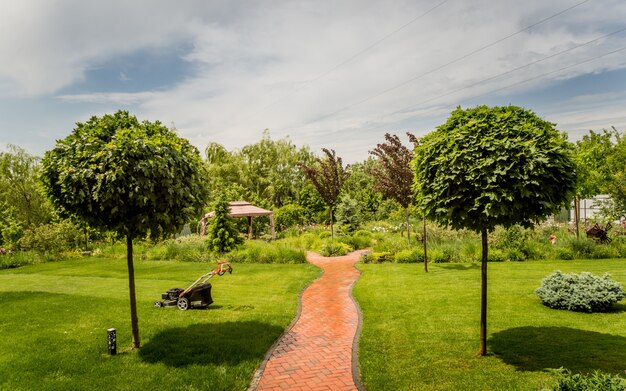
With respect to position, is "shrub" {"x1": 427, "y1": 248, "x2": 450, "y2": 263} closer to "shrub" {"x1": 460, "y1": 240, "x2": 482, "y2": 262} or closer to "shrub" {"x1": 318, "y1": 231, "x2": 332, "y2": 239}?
"shrub" {"x1": 460, "y1": 240, "x2": 482, "y2": 262}

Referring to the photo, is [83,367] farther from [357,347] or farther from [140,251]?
[140,251]

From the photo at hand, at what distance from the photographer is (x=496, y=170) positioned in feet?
19.4

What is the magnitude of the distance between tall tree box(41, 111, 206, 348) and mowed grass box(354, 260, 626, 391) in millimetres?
4633

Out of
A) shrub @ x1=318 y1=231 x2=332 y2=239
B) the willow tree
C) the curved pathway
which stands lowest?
the curved pathway

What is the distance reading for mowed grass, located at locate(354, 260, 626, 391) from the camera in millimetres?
6250

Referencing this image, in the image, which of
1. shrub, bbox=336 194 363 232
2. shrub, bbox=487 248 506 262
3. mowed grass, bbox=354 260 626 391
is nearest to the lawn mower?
mowed grass, bbox=354 260 626 391

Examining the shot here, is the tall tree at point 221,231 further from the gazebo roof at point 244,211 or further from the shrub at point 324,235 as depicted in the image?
the shrub at point 324,235

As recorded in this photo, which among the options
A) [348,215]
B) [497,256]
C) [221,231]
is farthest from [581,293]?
[348,215]

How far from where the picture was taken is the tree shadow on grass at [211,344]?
7.18m

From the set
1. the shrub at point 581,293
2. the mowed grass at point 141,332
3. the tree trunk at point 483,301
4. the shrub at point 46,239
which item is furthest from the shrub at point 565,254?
the shrub at point 46,239

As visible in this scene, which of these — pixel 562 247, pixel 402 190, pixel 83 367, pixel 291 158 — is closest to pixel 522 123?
pixel 83 367

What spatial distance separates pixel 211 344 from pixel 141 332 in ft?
6.21

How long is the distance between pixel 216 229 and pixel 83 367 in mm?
14058

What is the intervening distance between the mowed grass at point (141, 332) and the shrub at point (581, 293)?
262 inches
